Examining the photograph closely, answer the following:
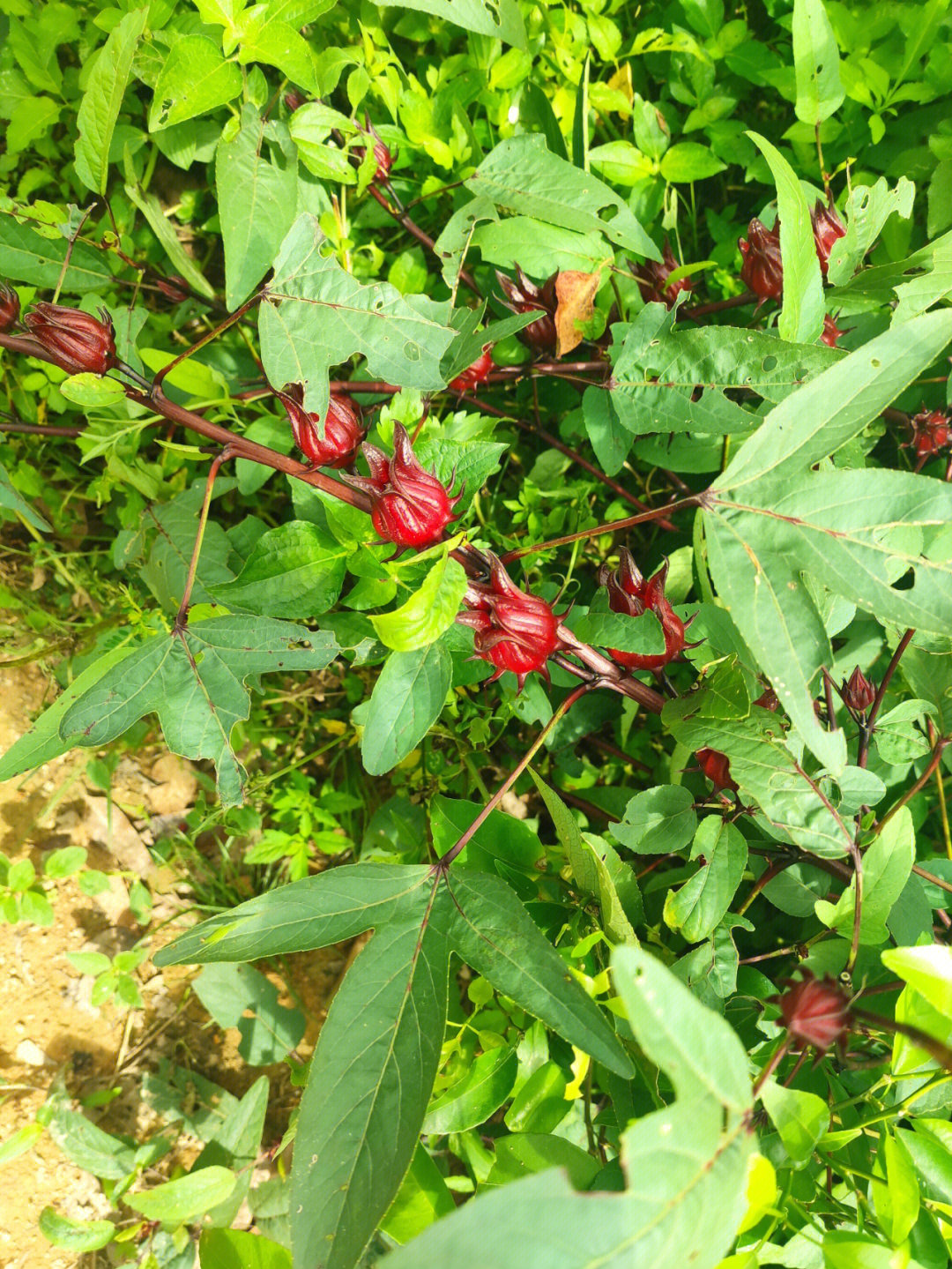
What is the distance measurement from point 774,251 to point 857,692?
0.64 m

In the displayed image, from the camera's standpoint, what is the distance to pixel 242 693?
41.4 inches

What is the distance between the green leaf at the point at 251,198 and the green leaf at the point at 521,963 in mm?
893

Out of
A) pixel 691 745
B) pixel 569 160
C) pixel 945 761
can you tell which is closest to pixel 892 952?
pixel 691 745

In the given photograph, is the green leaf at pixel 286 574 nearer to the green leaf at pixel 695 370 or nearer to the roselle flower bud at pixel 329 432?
the roselle flower bud at pixel 329 432

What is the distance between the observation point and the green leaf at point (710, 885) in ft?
3.42

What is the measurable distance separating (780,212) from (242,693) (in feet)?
2.85

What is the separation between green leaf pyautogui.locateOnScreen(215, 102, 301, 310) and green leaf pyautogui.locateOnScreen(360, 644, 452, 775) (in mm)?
610

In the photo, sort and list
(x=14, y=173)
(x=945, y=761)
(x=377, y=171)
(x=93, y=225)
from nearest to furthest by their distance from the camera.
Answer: (x=945, y=761), (x=377, y=171), (x=93, y=225), (x=14, y=173)

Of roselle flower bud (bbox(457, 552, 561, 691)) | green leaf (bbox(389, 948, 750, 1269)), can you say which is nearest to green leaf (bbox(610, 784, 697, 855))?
roselle flower bud (bbox(457, 552, 561, 691))

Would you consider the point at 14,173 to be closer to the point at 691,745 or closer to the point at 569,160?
the point at 569,160

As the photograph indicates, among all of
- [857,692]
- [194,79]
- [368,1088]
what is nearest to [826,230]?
[857,692]

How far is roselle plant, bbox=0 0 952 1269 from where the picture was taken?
854 mm

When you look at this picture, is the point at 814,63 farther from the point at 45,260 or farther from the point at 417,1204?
the point at 417,1204

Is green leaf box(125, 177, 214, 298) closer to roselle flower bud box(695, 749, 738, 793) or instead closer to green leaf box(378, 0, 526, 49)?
green leaf box(378, 0, 526, 49)
